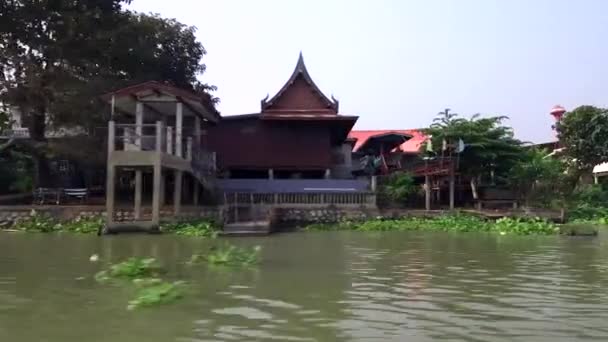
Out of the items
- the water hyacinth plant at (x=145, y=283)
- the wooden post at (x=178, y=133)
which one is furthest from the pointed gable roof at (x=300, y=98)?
the water hyacinth plant at (x=145, y=283)

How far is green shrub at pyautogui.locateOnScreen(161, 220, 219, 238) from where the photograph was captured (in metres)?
19.7

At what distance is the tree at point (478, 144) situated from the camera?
28.7 m

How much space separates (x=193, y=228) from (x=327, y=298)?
12349 mm

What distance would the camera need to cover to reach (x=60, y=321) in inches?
275

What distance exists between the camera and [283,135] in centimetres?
2942

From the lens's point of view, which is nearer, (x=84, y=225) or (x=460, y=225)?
(x=84, y=225)

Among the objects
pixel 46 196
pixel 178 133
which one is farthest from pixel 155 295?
pixel 46 196

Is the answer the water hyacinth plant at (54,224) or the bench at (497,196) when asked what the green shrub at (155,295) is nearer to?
the water hyacinth plant at (54,224)

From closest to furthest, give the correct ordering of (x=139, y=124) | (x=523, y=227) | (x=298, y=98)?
1. (x=139, y=124)
2. (x=523, y=227)
3. (x=298, y=98)

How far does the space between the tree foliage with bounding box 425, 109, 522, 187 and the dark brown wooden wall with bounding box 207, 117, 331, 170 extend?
4.97 meters

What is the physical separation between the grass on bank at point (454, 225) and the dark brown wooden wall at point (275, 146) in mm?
5525

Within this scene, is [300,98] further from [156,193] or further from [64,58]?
[156,193]

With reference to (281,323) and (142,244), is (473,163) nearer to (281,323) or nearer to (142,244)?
(142,244)

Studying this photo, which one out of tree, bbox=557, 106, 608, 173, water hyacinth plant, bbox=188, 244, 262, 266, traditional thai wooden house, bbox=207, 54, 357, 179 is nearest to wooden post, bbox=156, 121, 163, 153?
water hyacinth plant, bbox=188, 244, 262, 266
